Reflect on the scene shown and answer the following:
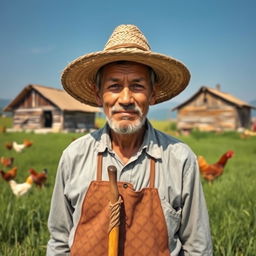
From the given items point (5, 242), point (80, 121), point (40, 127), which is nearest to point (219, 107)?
point (80, 121)

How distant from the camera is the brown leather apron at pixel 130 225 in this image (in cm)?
174

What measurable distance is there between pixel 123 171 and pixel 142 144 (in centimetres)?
22

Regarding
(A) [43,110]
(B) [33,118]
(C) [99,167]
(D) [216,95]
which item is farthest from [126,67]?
(B) [33,118]

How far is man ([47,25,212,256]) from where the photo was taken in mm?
1756

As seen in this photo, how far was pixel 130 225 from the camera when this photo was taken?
1.76 m

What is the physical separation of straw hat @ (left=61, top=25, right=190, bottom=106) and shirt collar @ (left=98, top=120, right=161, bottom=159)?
42cm

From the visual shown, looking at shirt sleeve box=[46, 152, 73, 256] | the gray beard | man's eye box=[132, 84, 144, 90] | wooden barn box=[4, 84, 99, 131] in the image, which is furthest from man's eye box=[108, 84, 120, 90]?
wooden barn box=[4, 84, 99, 131]

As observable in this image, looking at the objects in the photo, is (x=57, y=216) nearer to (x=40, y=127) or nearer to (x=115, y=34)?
(x=115, y=34)

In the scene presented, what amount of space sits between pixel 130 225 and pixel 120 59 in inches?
40.1

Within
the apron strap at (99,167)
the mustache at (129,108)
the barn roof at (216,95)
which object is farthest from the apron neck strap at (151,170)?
the barn roof at (216,95)

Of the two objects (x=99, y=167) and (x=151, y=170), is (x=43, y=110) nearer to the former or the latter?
(x=99, y=167)

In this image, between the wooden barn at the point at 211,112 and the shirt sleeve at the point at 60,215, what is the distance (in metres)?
25.4

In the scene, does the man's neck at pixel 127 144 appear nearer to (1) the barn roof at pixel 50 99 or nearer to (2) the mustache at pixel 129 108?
(2) the mustache at pixel 129 108

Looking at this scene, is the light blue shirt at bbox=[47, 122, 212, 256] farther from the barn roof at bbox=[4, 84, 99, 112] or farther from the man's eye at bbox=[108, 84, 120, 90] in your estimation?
the barn roof at bbox=[4, 84, 99, 112]
